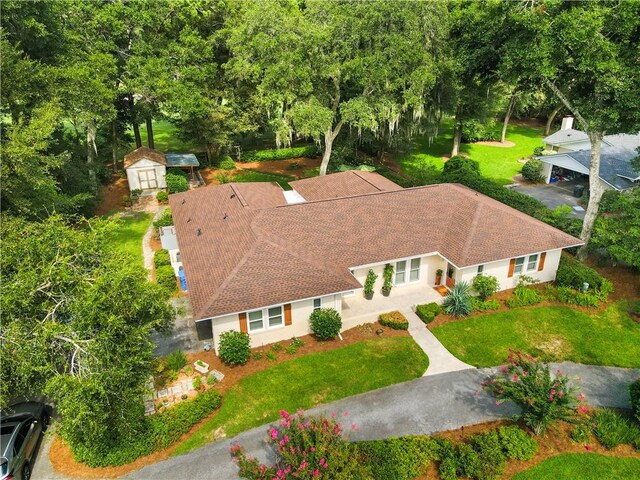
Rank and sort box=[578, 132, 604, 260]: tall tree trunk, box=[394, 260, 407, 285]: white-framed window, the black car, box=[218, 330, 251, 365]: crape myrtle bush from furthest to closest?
box=[578, 132, 604, 260]: tall tree trunk
box=[394, 260, 407, 285]: white-framed window
box=[218, 330, 251, 365]: crape myrtle bush
the black car

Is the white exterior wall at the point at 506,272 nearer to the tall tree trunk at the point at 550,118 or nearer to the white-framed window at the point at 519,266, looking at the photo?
the white-framed window at the point at 519,266

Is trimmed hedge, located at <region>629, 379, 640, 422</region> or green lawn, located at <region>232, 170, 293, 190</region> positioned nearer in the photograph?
trimmed hedge, located at <region>629, 379, 640, 422</region>

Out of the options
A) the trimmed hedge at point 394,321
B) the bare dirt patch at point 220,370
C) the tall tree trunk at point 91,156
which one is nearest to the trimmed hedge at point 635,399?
the bare dirt patch at point 220,370

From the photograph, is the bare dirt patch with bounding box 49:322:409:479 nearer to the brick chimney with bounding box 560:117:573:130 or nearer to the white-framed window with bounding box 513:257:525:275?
the white-framed window with bounding box 513:257:525:275

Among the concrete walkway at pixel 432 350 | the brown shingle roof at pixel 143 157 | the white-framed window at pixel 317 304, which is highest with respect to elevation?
the brown shingle roof at pixel 143 157

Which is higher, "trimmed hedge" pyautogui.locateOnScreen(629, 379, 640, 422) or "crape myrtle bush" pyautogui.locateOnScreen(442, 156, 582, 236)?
"crape myrtle bush" pyautogui.locateOnScreen(442, 156, 582, 236)

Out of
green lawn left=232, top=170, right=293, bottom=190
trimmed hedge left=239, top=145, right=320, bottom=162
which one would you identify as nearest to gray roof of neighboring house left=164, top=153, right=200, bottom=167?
green lawn left=232, top=170, right=293, bottom=190
